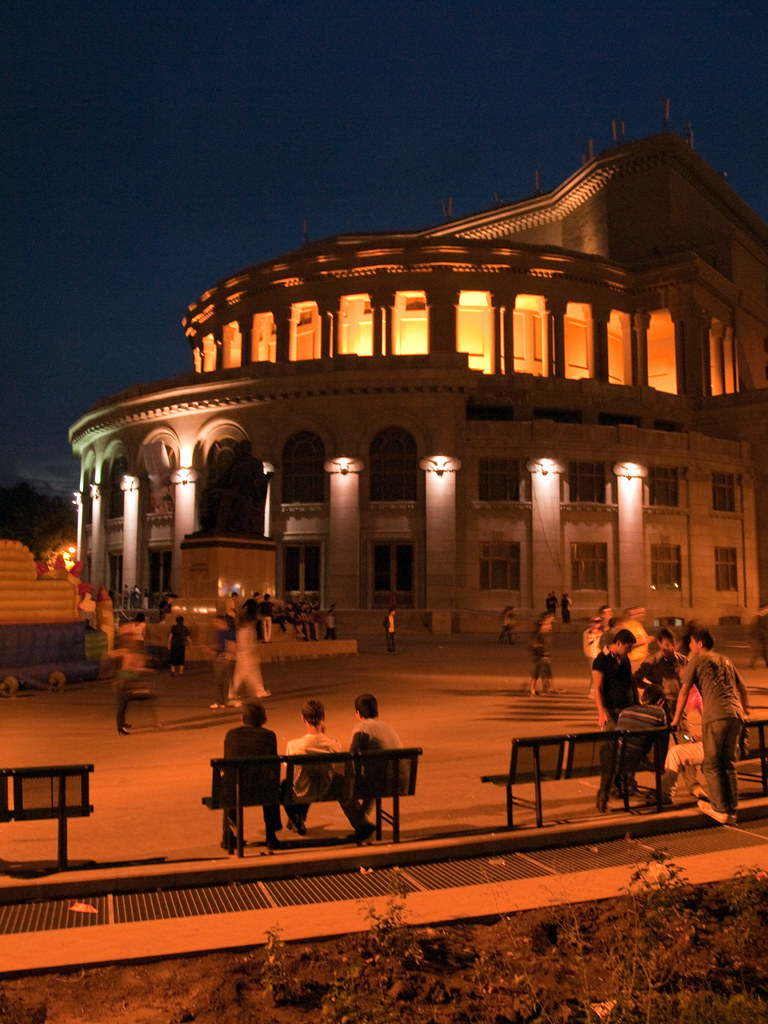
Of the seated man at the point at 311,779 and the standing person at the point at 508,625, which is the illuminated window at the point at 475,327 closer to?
the standing person at the point at 508,625

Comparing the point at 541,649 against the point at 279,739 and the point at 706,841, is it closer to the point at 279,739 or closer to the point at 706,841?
the point at 279,739

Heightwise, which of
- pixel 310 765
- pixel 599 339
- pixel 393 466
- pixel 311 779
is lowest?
pixel 311 779

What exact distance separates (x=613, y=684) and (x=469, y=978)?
5.29m

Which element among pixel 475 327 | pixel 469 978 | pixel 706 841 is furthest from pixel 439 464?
pixel 469 978

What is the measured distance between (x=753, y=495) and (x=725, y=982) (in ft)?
151

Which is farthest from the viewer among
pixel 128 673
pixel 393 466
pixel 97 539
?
pixel 97 539

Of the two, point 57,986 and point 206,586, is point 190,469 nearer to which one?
point 206,586

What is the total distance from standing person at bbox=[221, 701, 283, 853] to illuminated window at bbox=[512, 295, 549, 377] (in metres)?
47.5

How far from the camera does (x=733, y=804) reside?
8.42 meters

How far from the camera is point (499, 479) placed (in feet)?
139

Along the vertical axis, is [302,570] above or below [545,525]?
below

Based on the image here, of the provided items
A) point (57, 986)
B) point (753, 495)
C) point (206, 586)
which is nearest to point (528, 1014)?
point (57, 986)

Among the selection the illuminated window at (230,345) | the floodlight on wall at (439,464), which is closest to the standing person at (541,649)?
the floodlight on wall at (439,464)

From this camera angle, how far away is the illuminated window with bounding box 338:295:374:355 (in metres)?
53.2
